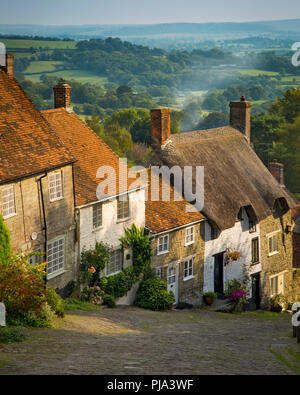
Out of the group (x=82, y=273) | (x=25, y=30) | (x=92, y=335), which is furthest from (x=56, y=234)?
(x=25, y=30)

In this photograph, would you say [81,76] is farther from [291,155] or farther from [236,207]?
[236,207]

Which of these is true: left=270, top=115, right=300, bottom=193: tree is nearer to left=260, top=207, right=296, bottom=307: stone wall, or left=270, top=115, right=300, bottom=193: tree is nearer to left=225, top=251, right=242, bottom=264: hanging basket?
left=260, top=207, right=296, bottom=307: stone wall

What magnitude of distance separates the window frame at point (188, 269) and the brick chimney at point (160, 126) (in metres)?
6.34

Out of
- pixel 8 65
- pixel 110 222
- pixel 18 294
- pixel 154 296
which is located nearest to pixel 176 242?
pixel 154 296

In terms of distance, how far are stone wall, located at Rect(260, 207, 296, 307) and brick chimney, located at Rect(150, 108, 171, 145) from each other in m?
7.82

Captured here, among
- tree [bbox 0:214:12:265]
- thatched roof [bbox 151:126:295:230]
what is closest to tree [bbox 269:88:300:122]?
thatched roof [bbox 151:126:295:230]

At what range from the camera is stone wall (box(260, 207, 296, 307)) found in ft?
116

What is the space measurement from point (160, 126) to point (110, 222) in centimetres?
818

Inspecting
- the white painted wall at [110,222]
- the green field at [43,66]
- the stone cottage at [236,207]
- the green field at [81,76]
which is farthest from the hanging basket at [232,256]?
the green field at [43,66]

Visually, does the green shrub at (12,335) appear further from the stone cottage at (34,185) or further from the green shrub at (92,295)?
the green shrub at (92,295)

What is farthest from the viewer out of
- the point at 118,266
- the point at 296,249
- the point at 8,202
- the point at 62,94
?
the point at 296,249

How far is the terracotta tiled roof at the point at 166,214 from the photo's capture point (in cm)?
2797

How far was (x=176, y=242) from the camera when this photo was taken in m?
28.9
